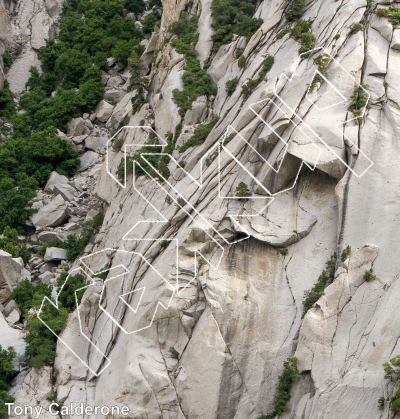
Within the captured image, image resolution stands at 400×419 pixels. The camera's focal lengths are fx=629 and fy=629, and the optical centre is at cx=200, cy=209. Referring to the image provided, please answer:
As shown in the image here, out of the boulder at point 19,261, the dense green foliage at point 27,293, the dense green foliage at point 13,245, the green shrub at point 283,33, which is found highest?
the green shrub at point 283,33

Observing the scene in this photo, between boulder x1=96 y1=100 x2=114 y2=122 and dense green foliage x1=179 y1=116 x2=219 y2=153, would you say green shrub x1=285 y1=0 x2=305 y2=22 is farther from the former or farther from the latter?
boulder x1=96 y1=100 x2=114 y2=122

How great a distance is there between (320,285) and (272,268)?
2.52 meters

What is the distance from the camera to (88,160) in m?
50.1

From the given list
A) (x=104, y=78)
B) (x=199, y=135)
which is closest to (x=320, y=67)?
(x=199, y=135)

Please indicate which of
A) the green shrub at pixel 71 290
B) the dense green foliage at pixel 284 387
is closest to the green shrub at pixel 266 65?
the green shrub at pixel 71 290

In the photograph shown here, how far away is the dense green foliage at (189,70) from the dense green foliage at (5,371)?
57.5 ft

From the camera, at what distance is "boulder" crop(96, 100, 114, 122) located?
172ft

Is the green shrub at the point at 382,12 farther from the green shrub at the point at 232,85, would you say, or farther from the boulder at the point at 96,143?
the boulder at the point at 96,143

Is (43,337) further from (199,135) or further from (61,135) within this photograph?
(61,135)

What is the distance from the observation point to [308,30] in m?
36.2

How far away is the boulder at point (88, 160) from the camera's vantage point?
49812 millimetres

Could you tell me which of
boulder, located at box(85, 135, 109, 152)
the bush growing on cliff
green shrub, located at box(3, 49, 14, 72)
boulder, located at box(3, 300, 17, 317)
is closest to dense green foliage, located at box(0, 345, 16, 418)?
boulder, located at box(3, 300, 17, 317)

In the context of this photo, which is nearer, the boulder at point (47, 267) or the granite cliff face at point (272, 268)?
the granite cliff face at point (272, 268)

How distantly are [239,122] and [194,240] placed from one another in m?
7.51
